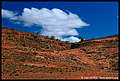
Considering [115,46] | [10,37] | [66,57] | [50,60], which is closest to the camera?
[50,60]

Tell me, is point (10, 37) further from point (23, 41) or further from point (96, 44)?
point (96, 44)

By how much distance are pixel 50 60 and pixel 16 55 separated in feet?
13.7

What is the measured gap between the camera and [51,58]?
1638 centimetres

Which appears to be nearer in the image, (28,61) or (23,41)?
(28,61)

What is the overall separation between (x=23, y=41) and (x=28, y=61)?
30.1 feet

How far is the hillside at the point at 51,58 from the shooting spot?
1143 centimetres

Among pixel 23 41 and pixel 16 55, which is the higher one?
pixel 23 41

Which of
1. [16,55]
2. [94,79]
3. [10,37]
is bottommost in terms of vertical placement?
[94,79]

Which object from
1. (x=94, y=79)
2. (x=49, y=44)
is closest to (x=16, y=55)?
(x=49, y=44)

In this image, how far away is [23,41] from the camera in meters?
23.1

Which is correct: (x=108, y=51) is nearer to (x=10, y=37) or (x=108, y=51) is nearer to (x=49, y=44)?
(x=49, y=44)

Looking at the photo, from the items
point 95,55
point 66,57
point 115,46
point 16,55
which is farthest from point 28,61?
point 115,46

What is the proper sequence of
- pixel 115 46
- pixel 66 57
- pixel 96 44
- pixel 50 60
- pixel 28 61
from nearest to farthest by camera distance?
1. pixel 28 61
2. pixel 50 60
3. pixel 66 57
4. pixel 115 46
5. pixel 96 44

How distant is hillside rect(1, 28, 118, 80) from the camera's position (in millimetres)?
11433
